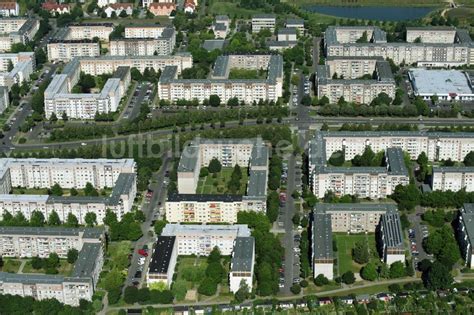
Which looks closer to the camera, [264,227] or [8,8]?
[264,227]

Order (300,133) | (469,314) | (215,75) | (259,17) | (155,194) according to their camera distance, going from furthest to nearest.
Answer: (259,17) < (215,75) < (300,133) < (155,194) < (469,314)

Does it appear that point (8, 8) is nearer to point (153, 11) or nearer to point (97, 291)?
point (153, 11)

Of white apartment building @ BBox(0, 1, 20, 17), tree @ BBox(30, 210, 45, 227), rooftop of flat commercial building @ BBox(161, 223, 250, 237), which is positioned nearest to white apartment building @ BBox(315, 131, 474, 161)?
rooftop of flat commercial building @ BBox(161, 223, 250, 237)

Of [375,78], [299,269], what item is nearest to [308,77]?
[375,78]

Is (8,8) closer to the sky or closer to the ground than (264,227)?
closer to the sky

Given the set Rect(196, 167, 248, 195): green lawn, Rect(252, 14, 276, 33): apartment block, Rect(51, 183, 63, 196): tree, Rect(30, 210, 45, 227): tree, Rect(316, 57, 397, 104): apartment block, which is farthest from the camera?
Rect(252, 14, 276, 33): apartment block

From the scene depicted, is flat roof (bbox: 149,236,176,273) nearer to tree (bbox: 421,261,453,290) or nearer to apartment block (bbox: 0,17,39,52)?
tree (bbox: 421,261,453,290)

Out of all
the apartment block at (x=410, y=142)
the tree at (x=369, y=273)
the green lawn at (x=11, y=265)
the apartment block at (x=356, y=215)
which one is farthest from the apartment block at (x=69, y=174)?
the tree at (x=369, y=273)

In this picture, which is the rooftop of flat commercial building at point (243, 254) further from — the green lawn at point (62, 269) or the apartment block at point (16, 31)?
the apartment block at point (16, 31)
